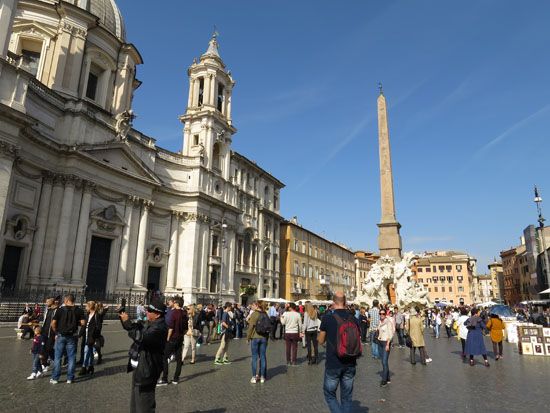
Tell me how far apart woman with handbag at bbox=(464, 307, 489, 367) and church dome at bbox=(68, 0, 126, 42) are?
104 ft

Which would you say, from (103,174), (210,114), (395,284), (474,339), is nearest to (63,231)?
(103,174)

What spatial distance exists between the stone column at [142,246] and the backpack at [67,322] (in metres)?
20.9

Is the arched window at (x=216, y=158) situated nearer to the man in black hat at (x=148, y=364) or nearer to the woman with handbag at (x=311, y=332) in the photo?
the woman with handbag at (x=311, y=332)

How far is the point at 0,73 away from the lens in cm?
1817

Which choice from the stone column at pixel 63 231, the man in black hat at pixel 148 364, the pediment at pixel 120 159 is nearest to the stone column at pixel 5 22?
the pediment at pixel 120 159

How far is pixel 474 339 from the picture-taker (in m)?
10.4

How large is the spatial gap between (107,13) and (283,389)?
34140 mm

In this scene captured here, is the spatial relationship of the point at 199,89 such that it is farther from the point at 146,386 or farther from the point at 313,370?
the point at 146,386

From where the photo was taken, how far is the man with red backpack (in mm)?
4348

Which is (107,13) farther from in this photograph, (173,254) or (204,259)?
(204,259)

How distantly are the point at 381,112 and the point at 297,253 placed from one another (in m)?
23.9

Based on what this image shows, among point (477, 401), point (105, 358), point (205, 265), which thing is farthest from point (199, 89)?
point (477, 401)

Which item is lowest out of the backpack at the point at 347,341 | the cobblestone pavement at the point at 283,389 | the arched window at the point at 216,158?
the cobblestone pavement at the point at 283,389

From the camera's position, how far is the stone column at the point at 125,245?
85.7ft
